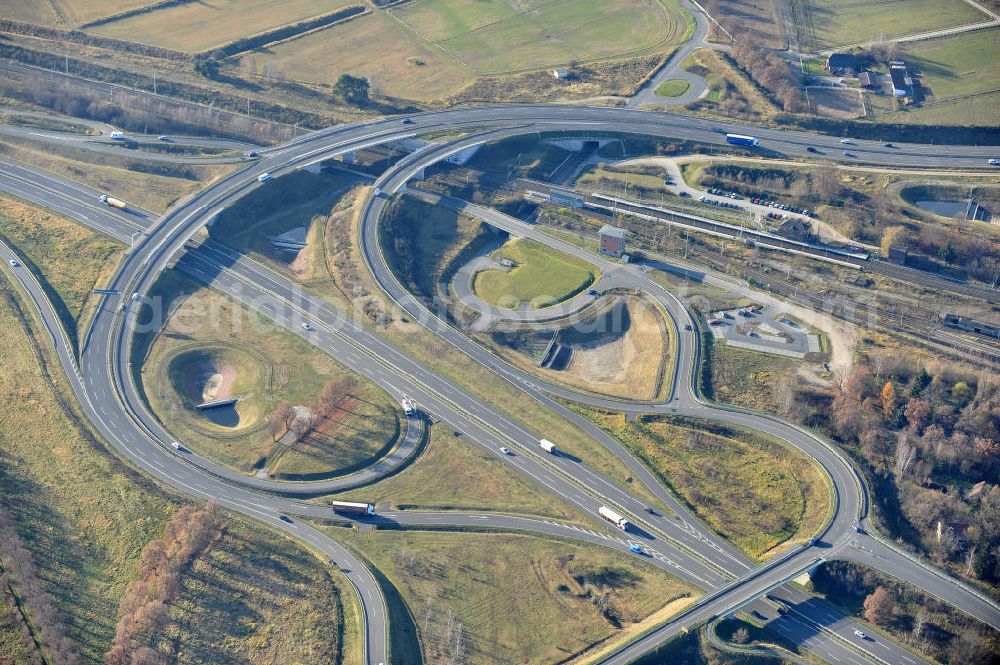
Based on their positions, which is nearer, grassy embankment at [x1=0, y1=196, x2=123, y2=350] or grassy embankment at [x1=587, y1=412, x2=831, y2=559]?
grassy embankment at [x1=587, y1=412, x2=831, y2=559]

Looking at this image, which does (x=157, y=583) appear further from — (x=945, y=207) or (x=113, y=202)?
(x=945, y=207)

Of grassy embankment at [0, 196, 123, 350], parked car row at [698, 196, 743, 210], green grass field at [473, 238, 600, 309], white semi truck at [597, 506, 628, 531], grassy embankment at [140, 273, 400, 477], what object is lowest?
white semi truck at [597, 506, 628, 531]

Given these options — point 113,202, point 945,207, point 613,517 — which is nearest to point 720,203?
point 945,207

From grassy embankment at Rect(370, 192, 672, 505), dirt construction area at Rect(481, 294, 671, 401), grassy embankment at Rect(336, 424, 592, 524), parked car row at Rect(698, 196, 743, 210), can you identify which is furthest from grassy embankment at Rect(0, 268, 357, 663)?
parked car row at Rect(698, 196, 743, 210)

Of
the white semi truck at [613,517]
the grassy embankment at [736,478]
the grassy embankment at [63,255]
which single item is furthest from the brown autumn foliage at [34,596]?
the grassy embankment at [736,478]

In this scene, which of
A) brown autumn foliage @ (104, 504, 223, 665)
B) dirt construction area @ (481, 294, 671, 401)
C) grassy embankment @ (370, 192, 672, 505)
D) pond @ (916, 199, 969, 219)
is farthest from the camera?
pond @ (916, 199, 969, 219)

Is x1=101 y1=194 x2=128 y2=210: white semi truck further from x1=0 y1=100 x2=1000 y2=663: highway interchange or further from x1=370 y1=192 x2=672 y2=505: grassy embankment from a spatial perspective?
x1=370 y1=192 x2=672 y2=505: grassy embankment
